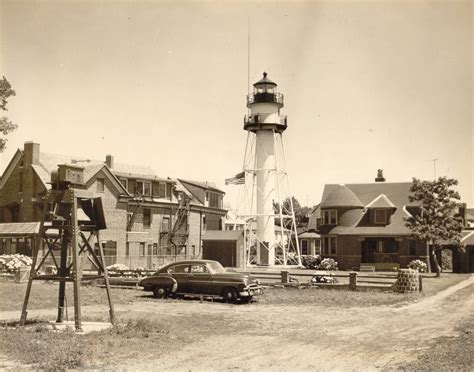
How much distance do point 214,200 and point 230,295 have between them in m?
40.9

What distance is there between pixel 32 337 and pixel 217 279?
396 inches

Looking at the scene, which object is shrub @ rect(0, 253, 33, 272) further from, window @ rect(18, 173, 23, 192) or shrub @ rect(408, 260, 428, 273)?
shrub @ rect(408, 260, 428, 273)

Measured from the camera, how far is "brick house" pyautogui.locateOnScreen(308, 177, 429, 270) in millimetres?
45906

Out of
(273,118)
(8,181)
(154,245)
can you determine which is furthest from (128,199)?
(273,118)

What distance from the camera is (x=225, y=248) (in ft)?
154

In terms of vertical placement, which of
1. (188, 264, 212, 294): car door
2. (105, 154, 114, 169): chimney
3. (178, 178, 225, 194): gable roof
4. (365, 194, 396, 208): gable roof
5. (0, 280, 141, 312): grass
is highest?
(105, 154, 114, 169): chimney

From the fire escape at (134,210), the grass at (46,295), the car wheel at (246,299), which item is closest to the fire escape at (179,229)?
the fire escape at (134,210)

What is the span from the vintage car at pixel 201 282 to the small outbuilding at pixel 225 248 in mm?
23581

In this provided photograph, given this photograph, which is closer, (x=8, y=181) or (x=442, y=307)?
(x=442, y=307)

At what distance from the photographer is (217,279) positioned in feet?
70.6

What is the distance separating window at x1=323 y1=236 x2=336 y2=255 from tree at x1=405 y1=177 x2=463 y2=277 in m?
9.48

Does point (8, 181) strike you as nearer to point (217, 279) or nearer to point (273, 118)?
point (273, 118)

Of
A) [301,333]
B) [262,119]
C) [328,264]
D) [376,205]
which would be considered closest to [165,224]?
[262,119]

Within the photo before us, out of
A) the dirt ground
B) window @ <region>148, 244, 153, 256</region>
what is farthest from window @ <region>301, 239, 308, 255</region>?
the dirt ground
